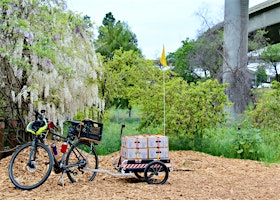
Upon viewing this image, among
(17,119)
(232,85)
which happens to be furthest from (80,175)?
(232,85)

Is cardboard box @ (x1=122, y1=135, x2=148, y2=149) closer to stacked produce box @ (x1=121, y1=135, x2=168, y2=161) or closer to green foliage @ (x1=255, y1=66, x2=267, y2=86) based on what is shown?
stacked produce box @ (x1=121, y1=135, x2=168, y2=161)

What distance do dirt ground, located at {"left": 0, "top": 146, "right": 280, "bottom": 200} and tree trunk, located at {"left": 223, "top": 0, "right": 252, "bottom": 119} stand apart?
10884 mm

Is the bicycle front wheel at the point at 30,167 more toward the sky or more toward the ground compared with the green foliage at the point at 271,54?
more toward the ground

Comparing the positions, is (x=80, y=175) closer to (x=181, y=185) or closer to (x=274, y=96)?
(x=181, y=185)

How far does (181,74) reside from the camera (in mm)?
32000

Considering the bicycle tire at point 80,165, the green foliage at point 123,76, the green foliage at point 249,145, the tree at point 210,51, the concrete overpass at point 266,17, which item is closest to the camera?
the bicycle tire at point 80,165

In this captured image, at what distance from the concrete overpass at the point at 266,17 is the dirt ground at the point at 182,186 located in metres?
19.2

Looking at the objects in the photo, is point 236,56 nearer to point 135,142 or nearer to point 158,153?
point 158,153

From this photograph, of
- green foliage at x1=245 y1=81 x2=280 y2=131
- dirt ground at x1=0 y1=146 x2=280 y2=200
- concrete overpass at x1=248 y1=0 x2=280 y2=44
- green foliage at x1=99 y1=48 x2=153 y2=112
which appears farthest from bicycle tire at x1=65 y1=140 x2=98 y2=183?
concrete overpass at x1=248 y1=0 x2=280 y2=44

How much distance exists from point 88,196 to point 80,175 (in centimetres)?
140

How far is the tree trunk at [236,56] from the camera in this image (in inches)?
736

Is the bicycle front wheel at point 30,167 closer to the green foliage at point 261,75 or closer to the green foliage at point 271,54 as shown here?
the green foliage at point 261,75

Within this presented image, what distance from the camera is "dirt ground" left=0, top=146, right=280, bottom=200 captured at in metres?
5.11

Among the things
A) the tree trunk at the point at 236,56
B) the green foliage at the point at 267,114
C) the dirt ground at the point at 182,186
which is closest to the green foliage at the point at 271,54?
the tree trunk at the point at 236,56
